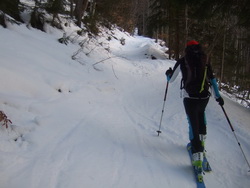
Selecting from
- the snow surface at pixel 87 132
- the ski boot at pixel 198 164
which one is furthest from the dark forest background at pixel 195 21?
the ski boot at pixel 198 164

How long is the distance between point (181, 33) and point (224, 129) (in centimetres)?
1207

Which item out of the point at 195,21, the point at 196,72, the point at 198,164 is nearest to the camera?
the point at 198,164

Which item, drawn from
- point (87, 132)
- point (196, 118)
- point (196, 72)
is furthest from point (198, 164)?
point (87, 132)

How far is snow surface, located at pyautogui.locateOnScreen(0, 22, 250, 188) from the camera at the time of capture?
393 centimetres

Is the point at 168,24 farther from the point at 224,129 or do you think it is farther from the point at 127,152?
the point at 127,152

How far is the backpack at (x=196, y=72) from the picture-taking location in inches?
182

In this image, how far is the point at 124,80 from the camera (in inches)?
418

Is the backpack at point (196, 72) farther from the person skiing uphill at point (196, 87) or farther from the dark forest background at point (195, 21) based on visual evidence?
the dark forest background at point (195, 21)

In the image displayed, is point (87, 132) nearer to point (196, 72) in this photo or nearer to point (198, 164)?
point (198, 164)

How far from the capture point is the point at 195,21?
16.6 m

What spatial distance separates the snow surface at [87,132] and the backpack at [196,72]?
1.48 m

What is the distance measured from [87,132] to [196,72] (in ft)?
8.91

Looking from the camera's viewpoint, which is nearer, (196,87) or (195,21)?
(196,87)

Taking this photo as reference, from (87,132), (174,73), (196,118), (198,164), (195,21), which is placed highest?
(195,21)
